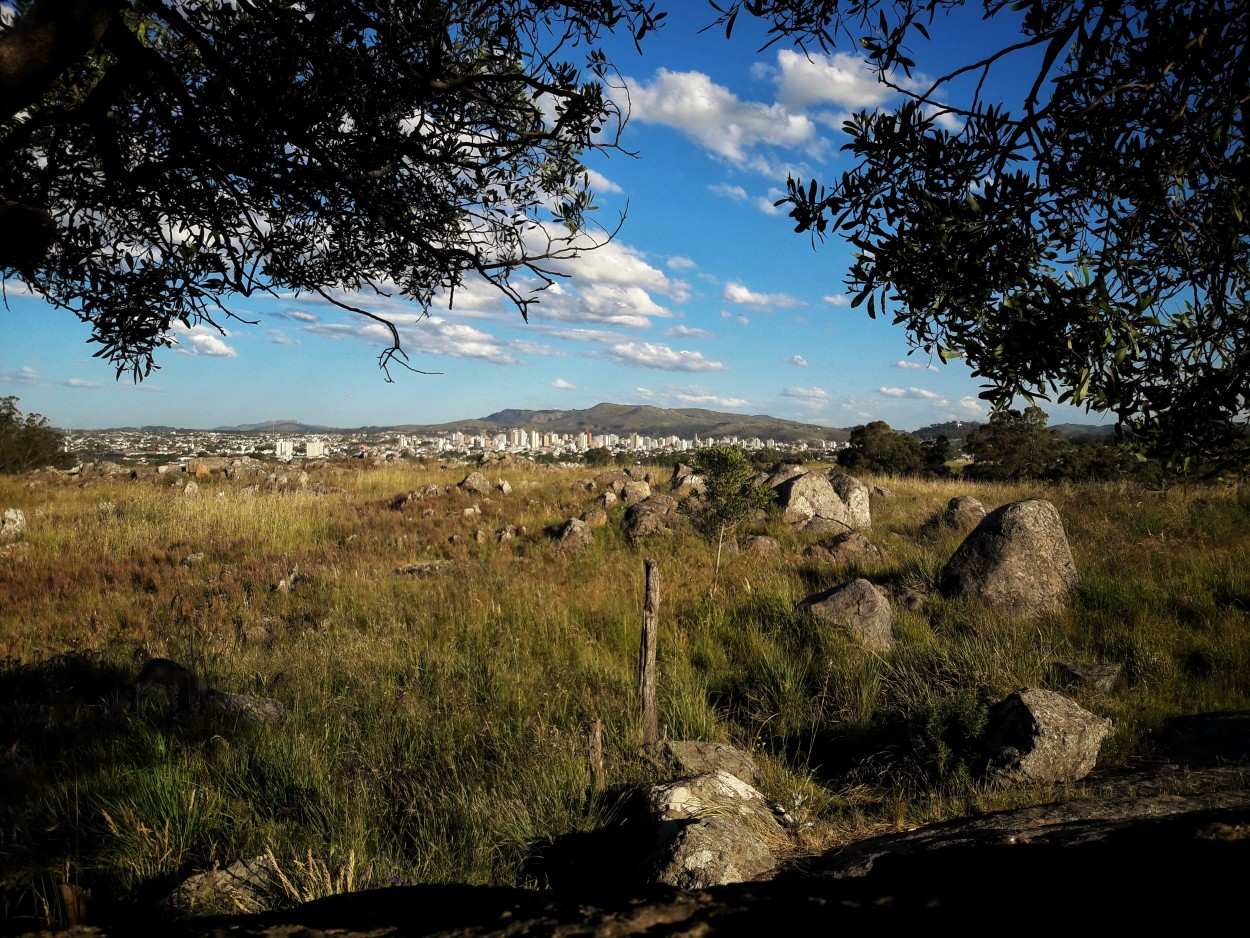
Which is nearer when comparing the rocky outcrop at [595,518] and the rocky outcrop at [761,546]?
the rocky outcrop at [761,546]

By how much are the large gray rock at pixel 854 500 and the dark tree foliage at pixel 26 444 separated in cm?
3104

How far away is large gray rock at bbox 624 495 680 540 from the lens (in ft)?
49.0

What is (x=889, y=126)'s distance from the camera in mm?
3590

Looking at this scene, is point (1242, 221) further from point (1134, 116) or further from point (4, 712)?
point (4, 712)

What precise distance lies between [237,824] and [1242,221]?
21.2 feet

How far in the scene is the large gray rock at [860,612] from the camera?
827 cm

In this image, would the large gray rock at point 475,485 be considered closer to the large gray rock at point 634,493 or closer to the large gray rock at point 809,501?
the large gray rock at point 634,493

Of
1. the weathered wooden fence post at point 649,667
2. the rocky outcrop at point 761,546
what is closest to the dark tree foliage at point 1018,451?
the rocky outcrop at point 761,546

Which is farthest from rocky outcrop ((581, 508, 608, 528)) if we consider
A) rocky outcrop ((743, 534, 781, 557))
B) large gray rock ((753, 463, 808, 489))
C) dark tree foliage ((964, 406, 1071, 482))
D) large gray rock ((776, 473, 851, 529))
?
dark tree foliage ((964, 406, 1071, 482))

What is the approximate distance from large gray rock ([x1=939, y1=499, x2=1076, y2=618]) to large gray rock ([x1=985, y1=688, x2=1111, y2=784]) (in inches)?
171

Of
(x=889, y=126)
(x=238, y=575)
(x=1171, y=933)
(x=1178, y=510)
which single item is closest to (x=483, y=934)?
(x=1171, y=933)

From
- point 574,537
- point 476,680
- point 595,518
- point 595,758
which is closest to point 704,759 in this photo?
point 595,758

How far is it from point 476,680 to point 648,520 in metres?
8.36

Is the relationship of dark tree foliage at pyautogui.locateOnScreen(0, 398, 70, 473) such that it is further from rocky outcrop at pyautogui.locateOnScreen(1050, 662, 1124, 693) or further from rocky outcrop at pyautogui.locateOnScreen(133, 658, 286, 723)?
rocky outcrop at pyautogui.locateOnScreen(1050, 662, 1124, 693)
